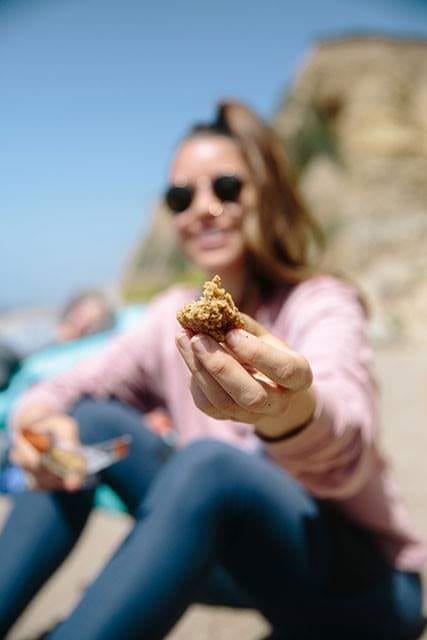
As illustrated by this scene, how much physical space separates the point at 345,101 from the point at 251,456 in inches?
656

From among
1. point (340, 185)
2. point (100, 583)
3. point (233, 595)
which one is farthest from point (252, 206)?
point (340, 185)

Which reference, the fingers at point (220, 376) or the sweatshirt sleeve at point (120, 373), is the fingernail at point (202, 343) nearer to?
the fingers at point (220, 376)

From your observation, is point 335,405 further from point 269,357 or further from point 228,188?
point 228,188

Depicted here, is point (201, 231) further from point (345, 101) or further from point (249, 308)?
point (345, 101)

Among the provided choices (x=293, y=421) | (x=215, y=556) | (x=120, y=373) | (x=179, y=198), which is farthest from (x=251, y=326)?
(x=120, y=373)

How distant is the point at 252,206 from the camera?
5.59ft

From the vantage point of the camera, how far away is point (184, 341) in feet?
2.69

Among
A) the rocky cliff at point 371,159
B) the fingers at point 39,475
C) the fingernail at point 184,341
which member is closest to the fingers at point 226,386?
the fingernail at point 184,341

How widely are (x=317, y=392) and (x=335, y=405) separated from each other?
64mm

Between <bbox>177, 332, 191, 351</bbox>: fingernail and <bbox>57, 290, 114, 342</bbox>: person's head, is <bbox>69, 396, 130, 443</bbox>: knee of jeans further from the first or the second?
<bbox>57, 290, 114, 342</bbox>: person's head

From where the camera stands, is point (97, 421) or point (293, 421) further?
point (97, 421)

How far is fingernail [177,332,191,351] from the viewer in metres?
0.82

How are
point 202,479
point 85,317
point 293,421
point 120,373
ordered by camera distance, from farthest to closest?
point 85,317
point 120,373
point 202,479
point 293,421

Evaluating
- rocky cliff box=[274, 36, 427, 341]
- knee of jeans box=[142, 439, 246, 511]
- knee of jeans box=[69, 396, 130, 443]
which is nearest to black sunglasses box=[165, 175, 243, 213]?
knee of jeans box=[69, 396, 130, 443]
